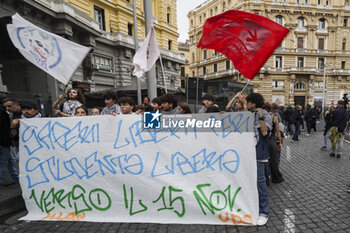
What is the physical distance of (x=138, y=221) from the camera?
247 centimetres

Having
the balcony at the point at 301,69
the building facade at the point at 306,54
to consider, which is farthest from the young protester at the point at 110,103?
the balcony at the point at 301,69

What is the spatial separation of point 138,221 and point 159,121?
130cm

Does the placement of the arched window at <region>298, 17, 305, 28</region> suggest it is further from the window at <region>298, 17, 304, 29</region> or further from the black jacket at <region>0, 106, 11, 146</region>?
the black jacket at <region>0, 106, 11, 146</region>

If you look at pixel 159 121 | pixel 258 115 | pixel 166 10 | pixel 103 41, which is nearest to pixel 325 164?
pixel 258 115

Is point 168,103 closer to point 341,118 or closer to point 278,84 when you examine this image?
point 341,118

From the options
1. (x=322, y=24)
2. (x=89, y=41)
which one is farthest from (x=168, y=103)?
(x=322, y=24)

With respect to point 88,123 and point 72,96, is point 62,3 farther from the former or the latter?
point 88,123

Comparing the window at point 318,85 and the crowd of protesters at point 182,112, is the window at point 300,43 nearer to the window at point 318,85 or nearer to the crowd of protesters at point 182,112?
the window at point 318,85

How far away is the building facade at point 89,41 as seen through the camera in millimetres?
9996

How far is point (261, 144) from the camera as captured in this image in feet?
8.30

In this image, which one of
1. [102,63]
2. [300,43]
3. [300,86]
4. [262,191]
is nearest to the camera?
[262,191]

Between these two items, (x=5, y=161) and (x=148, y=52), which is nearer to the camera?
(x=5, y=161)

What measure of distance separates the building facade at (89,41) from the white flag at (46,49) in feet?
18.9

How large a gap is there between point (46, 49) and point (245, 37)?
9.07 feet
